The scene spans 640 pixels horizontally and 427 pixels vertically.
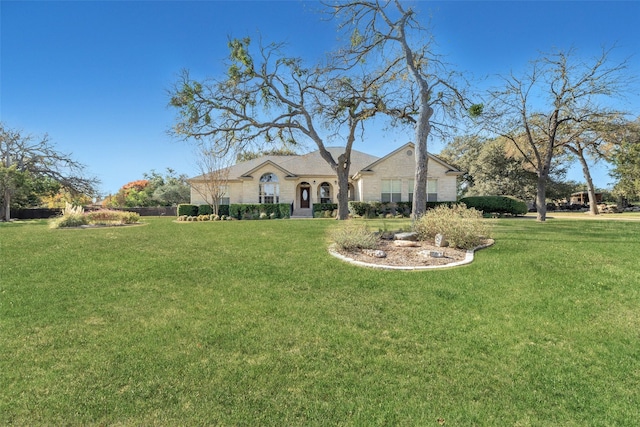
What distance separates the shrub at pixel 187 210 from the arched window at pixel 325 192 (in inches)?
402

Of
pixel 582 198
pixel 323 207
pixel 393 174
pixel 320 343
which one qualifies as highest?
pixel 393 174

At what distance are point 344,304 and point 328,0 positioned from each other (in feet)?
41.4

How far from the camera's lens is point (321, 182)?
2781 cm

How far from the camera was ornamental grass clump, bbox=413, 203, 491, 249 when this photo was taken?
848cm

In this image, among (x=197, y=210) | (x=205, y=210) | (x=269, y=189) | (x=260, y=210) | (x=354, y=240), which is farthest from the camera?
(x=269, y=189)

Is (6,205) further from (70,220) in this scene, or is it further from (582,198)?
(582,198)

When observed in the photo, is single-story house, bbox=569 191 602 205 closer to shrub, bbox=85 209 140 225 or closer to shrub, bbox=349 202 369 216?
shrub, bbox=349 202 369 216

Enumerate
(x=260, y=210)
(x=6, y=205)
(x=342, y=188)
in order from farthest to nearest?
(x=6, y=205), (x=260, y=210), (x=342, y=188)

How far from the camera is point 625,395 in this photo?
10.1ft

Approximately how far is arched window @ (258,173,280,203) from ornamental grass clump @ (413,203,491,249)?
18.5 meters

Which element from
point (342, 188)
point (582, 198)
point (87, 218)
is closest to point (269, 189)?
point (342, 188)

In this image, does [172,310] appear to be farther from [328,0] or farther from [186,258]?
[328,0]

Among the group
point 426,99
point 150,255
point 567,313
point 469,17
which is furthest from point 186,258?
point 469,17

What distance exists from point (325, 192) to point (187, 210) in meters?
11.2
